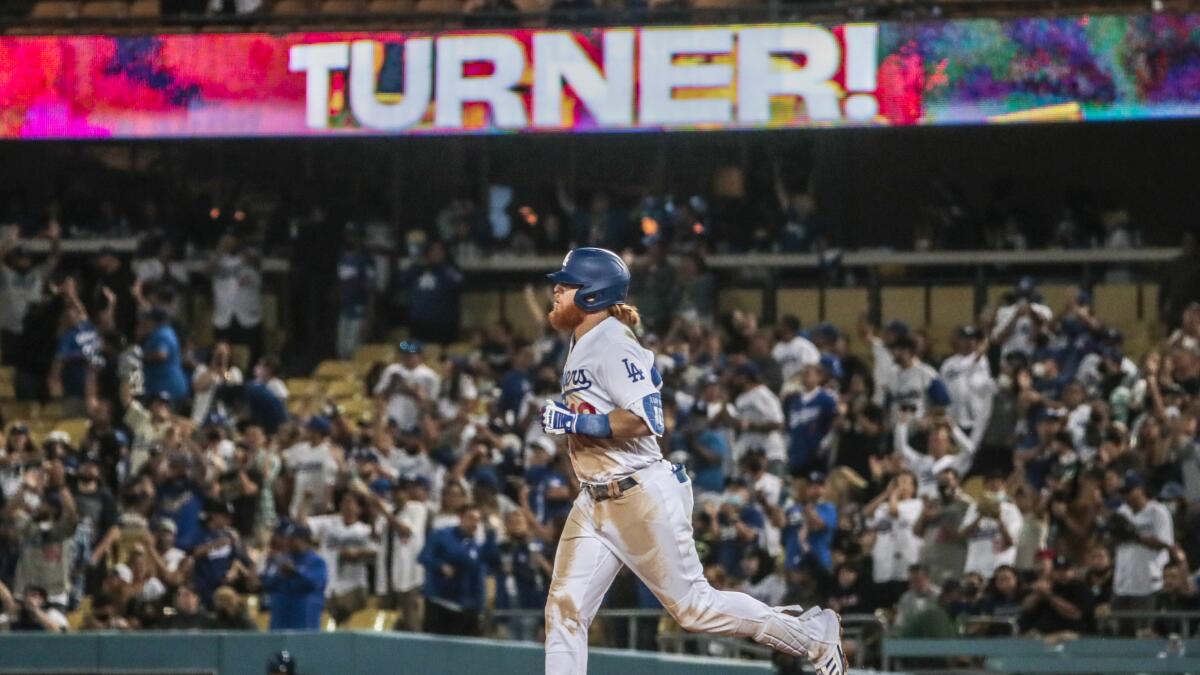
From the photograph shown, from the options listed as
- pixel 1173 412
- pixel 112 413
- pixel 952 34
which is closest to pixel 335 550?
pixel 112 413

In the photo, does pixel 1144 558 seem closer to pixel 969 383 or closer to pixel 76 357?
pixel 969 383

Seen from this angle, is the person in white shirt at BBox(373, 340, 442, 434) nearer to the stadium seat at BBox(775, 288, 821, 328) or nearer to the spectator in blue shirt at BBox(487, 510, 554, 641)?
the spectator in blue shirt at BBox(487, 510, 554, 641)

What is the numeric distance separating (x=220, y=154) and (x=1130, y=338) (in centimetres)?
867

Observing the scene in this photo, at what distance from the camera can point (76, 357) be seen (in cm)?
1809

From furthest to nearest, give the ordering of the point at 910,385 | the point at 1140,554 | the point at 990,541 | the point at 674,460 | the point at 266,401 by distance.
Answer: the point at 266,401 < the point at 910,385 < the point at 674,460 < the point at 990,541 < the point at 1140,554

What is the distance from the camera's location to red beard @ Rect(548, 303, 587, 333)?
7.33 metres

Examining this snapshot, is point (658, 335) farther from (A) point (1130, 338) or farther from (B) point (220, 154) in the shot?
(B) point (220, 154)

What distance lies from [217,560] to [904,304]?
7598 mm

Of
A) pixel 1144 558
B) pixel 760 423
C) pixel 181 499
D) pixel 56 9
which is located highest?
pixel 56 9

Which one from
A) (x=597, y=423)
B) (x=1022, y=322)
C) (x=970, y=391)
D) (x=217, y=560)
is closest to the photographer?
(x=597, y=423)

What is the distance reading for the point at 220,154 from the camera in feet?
70.8

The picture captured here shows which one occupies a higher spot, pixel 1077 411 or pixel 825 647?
pixel 1077 411

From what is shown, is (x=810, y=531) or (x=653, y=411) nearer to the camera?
(x=653, y=411)

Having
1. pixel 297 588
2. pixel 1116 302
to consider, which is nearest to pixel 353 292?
pixel 297 588
